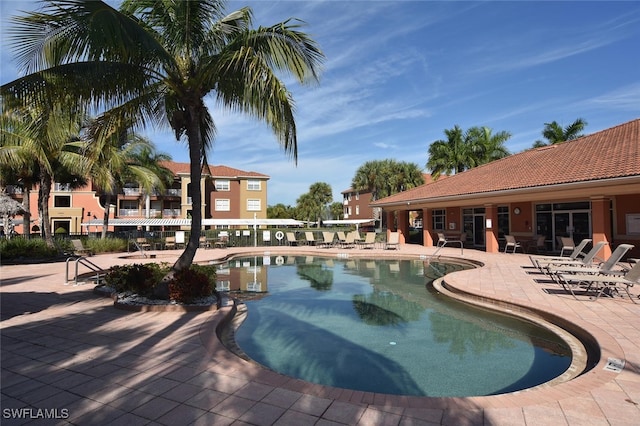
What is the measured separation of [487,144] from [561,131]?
244 inches

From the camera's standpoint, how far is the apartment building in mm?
42531

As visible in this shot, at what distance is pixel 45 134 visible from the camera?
7.44 meters

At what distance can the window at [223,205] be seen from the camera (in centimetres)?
4456

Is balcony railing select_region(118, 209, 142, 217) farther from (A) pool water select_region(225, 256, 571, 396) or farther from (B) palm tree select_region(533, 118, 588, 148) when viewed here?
(B) palm tree select_region(533, 118, 588, 148)

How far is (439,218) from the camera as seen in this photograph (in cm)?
2822

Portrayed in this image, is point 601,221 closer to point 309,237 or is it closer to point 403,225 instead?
point 403,225

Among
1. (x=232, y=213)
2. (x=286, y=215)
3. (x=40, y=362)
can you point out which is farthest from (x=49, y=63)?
(x=286, y=215)

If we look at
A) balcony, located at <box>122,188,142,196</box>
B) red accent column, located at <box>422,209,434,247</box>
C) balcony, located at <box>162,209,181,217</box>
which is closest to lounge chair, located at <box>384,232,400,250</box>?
red accent column, located at <box>422,209,434,247</box>

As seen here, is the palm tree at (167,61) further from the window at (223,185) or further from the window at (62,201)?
the window at (62,201)

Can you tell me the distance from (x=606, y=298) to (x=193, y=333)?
898 cm

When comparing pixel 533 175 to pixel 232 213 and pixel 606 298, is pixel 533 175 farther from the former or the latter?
pixel 232 213

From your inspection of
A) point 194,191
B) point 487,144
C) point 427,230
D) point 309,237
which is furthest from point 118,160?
point 487,144

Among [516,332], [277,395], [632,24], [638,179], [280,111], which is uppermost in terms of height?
[632,24]

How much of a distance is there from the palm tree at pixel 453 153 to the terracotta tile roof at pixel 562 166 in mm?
11031
